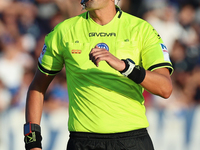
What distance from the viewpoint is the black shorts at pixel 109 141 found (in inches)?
111

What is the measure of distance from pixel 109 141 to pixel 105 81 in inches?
18.9

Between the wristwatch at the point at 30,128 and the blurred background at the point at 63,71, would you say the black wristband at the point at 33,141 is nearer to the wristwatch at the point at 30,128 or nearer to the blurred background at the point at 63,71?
the wristwatch at the point at 30,128

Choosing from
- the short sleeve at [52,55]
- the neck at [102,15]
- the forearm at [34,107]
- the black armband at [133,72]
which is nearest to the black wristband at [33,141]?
the forearm at [34,107]

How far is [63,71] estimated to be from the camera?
19.4 feet

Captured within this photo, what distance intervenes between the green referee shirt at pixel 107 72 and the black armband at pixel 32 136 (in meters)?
0.28

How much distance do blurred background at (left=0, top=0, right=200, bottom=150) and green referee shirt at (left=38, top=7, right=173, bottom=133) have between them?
2757mm

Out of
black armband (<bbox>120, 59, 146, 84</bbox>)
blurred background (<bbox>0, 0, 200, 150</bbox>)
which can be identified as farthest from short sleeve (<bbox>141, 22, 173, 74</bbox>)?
blurred background (<bbox>0, 0, 200, 150</bbox>)

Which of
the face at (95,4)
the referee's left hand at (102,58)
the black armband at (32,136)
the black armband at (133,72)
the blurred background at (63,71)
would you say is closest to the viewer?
the referee's left hand at (102,58)

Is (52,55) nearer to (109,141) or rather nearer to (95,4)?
(95,4)

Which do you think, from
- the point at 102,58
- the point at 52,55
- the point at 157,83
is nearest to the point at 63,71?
the point at 52,55

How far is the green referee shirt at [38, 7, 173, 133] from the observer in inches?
112

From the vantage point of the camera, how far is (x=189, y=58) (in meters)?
5.98

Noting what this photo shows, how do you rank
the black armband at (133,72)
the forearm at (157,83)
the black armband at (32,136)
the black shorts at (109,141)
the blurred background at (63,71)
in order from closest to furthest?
the black armband at (133,72), the forearm at (157,83), the black shorts at (109,141), the black armband at (32,136), the blurred background at (63,71)

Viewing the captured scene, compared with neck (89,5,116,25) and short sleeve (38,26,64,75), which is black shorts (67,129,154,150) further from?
neck (89,5,116,25)
